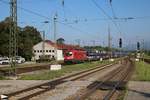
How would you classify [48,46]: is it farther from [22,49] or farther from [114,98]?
[114,98]

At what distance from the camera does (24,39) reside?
342 feet

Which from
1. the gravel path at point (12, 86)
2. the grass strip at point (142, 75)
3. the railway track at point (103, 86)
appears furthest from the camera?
the grass strip at point (142, 75)

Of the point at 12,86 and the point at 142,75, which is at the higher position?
the point at 142,75

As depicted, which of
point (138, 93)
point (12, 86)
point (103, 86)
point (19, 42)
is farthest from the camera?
point (19, 42)

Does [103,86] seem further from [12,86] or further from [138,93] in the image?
[12,86]

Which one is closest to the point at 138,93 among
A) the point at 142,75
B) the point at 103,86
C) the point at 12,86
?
the point at 103,86

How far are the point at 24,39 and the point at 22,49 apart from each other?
334 centimetres

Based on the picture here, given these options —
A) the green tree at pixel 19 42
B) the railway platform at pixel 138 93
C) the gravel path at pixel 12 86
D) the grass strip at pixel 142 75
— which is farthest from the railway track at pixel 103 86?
the green tree at pixel 19 42

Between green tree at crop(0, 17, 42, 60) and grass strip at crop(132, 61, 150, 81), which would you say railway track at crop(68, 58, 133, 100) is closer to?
grass strip at crop(132, 61, 150, 81)

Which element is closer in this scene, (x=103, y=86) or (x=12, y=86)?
(x=12, y=86)

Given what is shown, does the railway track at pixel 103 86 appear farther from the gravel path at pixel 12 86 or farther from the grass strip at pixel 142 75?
the gravel path at pixel 12 86

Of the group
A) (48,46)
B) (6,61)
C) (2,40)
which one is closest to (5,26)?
(2,40)

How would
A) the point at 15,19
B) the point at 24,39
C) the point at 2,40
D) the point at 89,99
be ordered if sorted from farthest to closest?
the point at 24,39 → the point at 2,40 → the point at 15,19 → the point at 89,99

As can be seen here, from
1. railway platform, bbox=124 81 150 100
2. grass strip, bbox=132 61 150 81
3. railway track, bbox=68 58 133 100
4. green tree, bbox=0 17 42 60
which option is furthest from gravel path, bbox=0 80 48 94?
green tree, bbox=0 17 42 60
